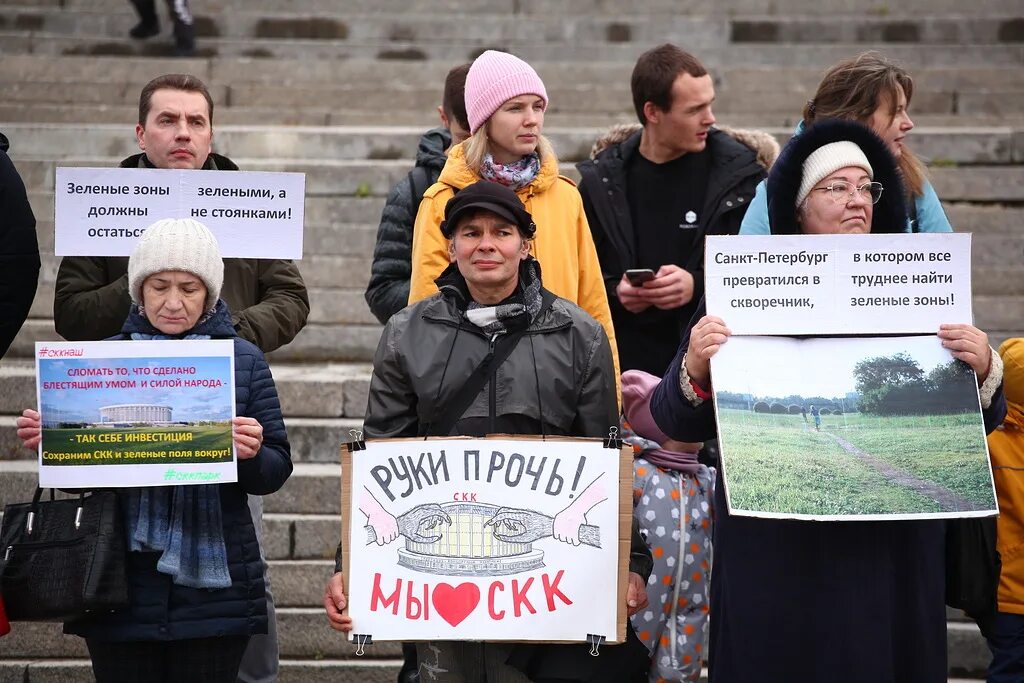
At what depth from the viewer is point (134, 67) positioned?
10633 mm

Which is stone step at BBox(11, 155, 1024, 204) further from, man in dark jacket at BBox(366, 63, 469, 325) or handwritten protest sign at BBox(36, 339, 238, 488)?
handwritten protest sign at BBox(36, 339, 238, 488)

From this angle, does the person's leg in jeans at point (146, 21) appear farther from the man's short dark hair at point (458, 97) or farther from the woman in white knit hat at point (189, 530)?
the woman in white knit hat at point (189, 530)

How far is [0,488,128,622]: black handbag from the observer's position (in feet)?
12.9

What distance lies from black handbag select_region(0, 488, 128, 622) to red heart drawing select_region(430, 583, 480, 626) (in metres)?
0.97

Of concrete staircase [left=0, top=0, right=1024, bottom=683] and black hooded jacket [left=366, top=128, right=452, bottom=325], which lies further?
concrete staircase [left=0, top=0, right=1024, bottom=683]

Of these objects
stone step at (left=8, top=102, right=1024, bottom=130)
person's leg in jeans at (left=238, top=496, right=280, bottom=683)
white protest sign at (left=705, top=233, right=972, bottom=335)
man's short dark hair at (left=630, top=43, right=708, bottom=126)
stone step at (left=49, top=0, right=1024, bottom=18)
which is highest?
stone step at (left=49, top=0, right=1024, bottom=18)

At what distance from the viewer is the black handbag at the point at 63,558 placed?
3.94 metres

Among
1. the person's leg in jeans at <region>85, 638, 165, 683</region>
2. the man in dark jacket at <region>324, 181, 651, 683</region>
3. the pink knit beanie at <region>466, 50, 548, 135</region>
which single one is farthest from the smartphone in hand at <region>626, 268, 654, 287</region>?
the person's leg in jeans at <region>85, 638, 165, 683</region>

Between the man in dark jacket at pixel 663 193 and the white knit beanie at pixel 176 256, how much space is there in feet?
5.53

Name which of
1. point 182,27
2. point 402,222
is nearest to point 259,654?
point 402,222

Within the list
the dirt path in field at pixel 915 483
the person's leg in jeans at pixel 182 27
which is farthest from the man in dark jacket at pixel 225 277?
the person's leg in jeans at pixel 182 27

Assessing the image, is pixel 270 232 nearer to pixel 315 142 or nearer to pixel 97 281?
pixel 97 281

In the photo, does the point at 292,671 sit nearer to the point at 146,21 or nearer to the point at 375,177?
the point at 375,177

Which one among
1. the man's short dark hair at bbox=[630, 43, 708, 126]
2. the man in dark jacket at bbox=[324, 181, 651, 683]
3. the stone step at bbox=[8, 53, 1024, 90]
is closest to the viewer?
the man in dark jacket at bbox=[324, 181, 651, 683]
